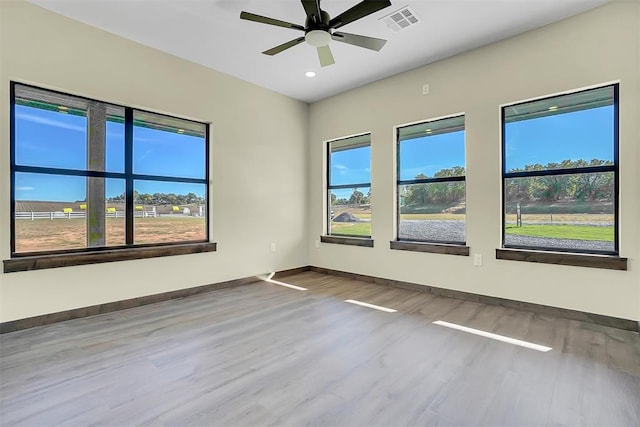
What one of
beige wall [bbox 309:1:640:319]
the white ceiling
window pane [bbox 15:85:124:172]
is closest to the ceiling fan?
the white ceiling

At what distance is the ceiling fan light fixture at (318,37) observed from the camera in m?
2.75

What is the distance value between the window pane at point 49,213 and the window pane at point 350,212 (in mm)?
3647

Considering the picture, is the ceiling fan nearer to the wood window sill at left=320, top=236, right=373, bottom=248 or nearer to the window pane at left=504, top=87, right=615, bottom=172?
the window pane at left=504, top=87, right=615, bottom=172

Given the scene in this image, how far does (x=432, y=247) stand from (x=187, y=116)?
380 cm

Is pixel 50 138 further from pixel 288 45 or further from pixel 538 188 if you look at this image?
pixel 538 188

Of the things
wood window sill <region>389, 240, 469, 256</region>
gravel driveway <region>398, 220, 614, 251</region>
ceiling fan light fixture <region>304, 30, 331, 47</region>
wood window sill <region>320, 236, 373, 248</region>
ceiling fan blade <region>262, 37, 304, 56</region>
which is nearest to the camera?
ceiling fan light fixture <region>304, 30, 331, 47</region>

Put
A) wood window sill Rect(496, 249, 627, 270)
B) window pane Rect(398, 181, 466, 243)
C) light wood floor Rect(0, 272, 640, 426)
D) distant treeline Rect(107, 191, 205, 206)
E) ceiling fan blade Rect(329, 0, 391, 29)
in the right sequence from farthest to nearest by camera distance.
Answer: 1. window pane Rect(398, 181, 466, 243)
2. distant treeline Rect(107, 191, 205, 206)
3. wood window sill Rect(496, 249, 627, 270)
4. ceiling fan blade Rect(329, 0, 391, 29)
5. light wood floor Rect(0, 272, 640, 426)

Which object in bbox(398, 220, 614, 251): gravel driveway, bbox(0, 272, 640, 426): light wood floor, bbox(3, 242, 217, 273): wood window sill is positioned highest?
bbox(398, 220, 614, 251): gravel driveway

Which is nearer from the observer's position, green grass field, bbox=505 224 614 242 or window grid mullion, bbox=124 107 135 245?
green grass field, bbox=505 224 614 242

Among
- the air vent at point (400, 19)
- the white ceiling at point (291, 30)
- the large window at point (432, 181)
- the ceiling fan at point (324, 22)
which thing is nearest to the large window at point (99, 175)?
the white ceiling at point (291, 30)

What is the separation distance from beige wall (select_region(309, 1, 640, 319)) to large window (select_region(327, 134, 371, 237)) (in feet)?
0.71

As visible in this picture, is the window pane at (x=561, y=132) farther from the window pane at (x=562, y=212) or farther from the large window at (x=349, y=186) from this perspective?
the large window at (x=349, y=186)

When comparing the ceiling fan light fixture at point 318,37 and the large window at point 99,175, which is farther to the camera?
the large window at point 99,175

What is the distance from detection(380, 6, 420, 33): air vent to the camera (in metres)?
3.09
